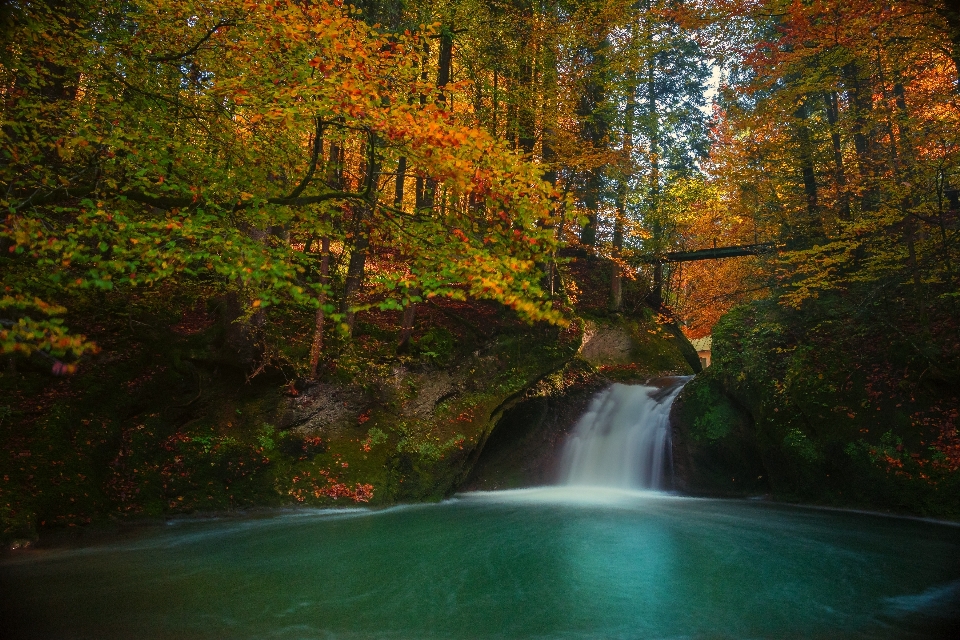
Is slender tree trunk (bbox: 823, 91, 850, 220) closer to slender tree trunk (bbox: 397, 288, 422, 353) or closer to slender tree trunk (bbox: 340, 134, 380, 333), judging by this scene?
slender tree trunk (bbox: 397, 288, 422, 353)

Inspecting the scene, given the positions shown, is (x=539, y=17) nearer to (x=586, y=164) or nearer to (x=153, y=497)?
(x=586, y=164)

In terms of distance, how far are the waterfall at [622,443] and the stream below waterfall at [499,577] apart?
297 cm

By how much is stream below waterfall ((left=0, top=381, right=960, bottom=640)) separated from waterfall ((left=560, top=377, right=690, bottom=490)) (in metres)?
2.97

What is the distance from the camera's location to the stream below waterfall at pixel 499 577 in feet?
17.3

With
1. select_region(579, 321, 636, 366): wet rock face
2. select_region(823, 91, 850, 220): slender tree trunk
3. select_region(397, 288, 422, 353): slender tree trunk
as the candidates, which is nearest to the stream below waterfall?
select_region(397, 288, 422, 353): slender tree trunk

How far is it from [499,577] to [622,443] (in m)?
8.04

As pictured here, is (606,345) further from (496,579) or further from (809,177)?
(496,579)

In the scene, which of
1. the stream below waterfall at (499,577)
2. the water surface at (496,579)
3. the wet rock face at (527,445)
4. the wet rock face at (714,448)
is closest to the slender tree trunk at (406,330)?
the wet rock face at (527,445)

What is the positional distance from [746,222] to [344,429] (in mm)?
19751

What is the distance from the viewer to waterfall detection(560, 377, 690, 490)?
524 inches

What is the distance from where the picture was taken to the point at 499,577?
6750 mm

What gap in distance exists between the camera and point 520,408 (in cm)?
1314

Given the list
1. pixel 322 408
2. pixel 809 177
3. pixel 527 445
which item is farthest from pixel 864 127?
pixel 322 408

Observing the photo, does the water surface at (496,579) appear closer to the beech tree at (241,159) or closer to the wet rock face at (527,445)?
the beech tree at (241,159)
